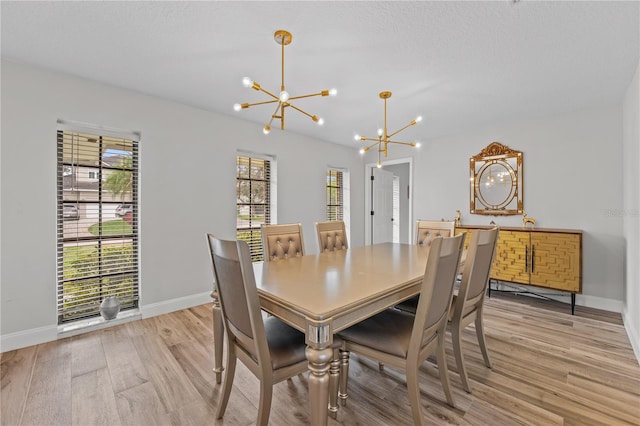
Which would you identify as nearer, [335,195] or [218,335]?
[218,335]

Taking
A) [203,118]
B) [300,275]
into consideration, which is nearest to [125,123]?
[203,118]

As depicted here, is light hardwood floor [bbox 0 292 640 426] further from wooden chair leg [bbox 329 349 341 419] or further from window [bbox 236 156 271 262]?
window [bbox 236 156 271 262]

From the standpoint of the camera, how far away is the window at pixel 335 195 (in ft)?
17.3

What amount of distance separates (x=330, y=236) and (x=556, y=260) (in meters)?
2.62

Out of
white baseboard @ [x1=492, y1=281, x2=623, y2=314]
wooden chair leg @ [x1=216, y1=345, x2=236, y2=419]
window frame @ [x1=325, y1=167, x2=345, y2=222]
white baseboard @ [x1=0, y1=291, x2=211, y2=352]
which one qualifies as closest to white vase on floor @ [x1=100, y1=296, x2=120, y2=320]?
white baseboard @ [x1=0, y1=291, x2=211, y2=352]

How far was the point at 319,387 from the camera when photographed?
1207 millimetres

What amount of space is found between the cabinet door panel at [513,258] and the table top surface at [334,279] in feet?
5.79

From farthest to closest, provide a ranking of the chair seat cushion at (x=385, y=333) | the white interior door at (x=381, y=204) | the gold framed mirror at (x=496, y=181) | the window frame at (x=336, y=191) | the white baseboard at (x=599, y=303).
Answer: the white interior door at (x=381, y=204)
the window frame at (x=336, y=191)
the gold framed mirror at (x=496, y=181)
the white baseboard at (x=599, y=303)
the chair seat cushion at (x=385, y=333)

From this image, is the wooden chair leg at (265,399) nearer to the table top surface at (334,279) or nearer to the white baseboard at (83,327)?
the table top surface at (334,279)

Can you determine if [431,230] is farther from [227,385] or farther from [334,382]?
[227,385]

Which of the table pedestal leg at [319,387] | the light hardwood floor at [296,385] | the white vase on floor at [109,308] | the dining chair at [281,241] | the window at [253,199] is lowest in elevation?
the light hardwood floor at [296,385]

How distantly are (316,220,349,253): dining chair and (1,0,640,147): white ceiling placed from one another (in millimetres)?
1388

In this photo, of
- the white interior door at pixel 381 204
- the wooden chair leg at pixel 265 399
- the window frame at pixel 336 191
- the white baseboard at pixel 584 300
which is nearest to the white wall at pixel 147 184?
the window frame at pixel 336 191

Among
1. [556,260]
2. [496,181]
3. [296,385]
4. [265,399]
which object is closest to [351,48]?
[265,399]
